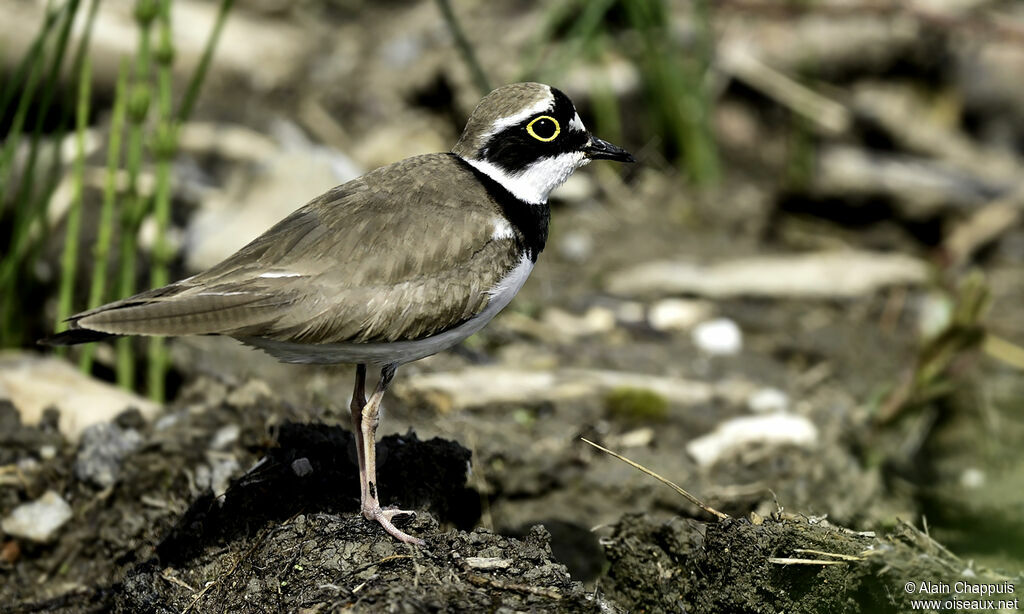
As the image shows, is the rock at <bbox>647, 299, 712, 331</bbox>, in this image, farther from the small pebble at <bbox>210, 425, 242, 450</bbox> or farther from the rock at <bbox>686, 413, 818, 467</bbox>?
the small pebble at <bbox>210, 425, 242, 450</bbox>

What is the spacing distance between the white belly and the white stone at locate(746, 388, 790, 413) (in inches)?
105

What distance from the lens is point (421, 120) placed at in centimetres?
901

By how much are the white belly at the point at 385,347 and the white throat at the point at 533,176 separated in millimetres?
405

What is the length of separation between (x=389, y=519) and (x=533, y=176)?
145 centimetres

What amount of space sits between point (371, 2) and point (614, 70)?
2.47m

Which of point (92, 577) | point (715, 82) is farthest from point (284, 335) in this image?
point (715, 82)

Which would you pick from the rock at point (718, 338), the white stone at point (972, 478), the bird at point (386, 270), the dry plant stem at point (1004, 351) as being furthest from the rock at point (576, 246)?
the bird at point (386, 270)

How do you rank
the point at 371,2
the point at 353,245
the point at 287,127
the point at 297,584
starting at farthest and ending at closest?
the point at 371,2 < the point at 287,127 < the point at 353,245 < the point at 297,584

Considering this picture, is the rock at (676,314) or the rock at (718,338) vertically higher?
the rock at (676,314)

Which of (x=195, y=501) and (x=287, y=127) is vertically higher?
(x=287, y=127)

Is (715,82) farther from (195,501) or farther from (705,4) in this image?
(195,501)

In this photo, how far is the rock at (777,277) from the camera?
7734 millimetres

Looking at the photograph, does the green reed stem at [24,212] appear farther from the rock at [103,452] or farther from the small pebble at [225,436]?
the small pebble at [225,436]

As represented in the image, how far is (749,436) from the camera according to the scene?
6.11 meters
